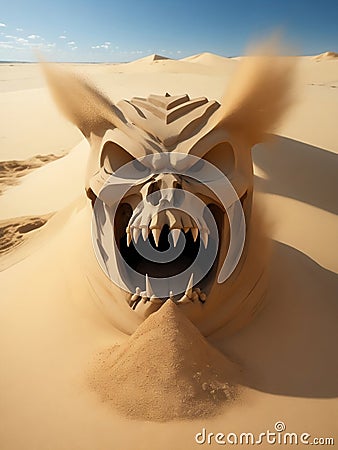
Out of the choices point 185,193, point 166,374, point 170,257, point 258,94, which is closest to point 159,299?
point 170,257

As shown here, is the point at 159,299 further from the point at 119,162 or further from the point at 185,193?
the point at 119,162

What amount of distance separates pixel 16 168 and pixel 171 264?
5.12 metres

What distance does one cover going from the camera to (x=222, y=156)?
2039mm

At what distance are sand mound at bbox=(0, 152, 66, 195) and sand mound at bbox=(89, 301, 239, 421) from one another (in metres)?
4.13

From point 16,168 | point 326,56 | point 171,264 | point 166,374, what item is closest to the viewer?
point 166,374

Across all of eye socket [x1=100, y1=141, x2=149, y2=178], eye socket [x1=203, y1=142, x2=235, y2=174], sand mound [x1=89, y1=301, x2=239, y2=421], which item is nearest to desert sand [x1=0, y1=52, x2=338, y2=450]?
sand mound [x1=89, y1=301, x2=239, y2=421]

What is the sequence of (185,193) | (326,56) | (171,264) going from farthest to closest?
(326,56), (171,264), (185,193)

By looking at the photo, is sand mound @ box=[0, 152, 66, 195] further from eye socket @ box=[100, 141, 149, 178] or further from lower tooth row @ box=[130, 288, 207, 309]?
lower tooth row @ box=[130, 288, 207, 309]

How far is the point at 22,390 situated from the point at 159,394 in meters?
0.64

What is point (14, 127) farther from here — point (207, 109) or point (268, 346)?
point (268, 346)

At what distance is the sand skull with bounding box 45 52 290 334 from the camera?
183cm

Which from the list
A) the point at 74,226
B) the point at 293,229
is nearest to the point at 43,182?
the point at 74,226

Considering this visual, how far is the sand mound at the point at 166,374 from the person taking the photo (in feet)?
4.91

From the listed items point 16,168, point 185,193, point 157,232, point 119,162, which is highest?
point 119,162
